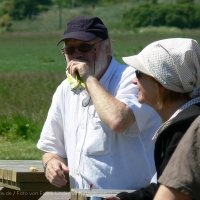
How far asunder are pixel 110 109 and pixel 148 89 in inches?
36.4

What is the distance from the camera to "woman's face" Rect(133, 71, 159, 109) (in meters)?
3.61

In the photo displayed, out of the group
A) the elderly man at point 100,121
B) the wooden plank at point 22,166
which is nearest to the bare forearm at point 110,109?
the elderly man at point 100,121

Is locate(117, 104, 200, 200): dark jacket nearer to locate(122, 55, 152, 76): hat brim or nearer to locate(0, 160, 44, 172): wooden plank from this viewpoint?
locate(122, 55, 152, 76): hat brim

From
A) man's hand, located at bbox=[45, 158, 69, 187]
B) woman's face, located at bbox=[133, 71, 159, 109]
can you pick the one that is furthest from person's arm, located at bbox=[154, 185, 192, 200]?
man's hand, located at bbox=[45, 158, 69, 187]

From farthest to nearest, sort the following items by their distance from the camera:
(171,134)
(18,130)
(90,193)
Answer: (18,130)
(90,193)
(171,134)

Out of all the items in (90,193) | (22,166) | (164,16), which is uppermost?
(90,193)

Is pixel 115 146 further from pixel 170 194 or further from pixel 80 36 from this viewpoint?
pixel 170 194

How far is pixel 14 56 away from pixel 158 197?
5876 cm

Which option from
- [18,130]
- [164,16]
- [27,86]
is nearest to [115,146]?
[18,130]

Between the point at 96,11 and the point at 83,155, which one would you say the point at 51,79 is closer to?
the point at 83,155

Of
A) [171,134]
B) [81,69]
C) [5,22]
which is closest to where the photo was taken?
[171,134]

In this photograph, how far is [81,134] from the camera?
191 inches

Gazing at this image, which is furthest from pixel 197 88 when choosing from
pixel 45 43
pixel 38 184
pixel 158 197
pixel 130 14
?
pixel 130 14

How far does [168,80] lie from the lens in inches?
140
